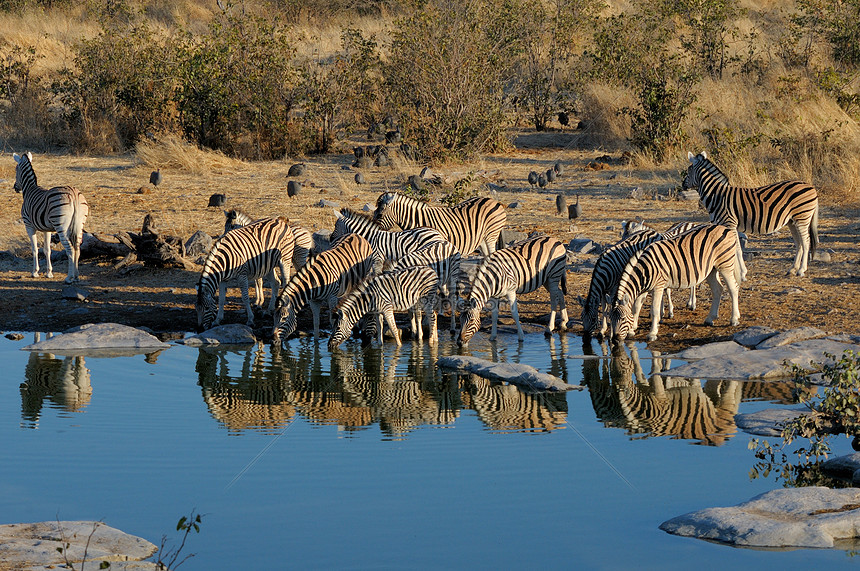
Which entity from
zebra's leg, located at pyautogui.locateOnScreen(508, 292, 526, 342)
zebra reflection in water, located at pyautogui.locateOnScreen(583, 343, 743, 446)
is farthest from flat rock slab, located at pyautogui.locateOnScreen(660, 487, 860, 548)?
zebra's leg, located at pyautogui.locateOnScreen(508, 292, 526, 342)

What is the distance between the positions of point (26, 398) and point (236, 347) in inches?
101

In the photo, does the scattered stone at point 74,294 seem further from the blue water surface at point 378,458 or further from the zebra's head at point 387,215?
the zebra's head at point 387,215

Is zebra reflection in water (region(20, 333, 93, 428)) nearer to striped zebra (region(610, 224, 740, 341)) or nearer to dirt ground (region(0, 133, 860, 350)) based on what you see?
dirt ground (region(0, 133, 860, 350))

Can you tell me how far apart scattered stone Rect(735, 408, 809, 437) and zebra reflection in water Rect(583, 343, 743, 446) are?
0.33 ft

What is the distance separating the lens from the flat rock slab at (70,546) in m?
5.41

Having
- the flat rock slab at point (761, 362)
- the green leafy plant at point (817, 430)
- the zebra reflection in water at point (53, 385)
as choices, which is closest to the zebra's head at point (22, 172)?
the zebra reflection in water at point (53, 385)

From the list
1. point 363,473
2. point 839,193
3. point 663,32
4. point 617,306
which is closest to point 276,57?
point 663,32

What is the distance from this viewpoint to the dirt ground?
1263cm

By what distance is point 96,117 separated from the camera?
78.2 ft

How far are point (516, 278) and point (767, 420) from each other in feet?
12.8

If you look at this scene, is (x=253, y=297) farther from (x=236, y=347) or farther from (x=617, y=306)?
(x=617, y=306)

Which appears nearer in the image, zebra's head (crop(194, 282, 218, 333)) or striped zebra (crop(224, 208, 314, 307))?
zebra's head (crop(194, 282, 218, 333))

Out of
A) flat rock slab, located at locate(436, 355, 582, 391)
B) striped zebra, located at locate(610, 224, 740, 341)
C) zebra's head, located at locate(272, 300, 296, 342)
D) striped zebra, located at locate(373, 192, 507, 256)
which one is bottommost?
flat rock slab, located at locate(436, 355, 582, 391)

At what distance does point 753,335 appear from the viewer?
36.0 feet
